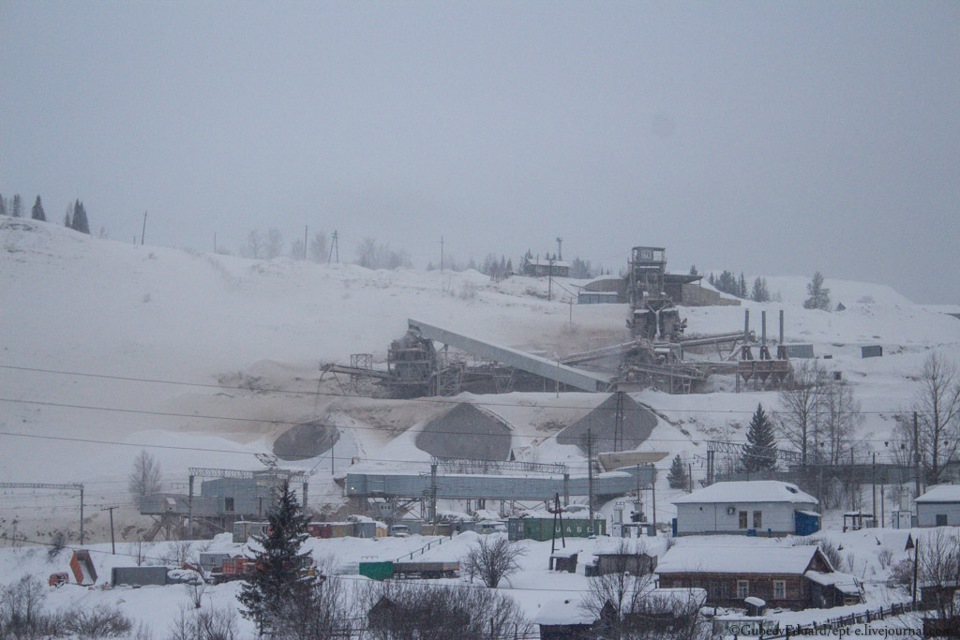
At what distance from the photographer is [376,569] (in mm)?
23906

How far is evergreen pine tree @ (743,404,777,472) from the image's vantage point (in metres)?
38.2

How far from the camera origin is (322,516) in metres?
35.8

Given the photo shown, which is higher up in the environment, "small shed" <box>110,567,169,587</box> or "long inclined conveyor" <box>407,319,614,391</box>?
"long inclined conveyor" <box>407,319,614,391</box>

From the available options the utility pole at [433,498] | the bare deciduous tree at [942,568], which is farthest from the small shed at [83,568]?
the bare deciduous tree at [942,568]

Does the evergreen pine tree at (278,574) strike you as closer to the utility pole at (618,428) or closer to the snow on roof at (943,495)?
the snow on roof at (943,495)

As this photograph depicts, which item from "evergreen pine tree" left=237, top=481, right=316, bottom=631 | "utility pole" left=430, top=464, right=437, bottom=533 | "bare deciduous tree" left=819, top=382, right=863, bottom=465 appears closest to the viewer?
"evergreen pine tree" left=237, top=481, right=316, bottom=631

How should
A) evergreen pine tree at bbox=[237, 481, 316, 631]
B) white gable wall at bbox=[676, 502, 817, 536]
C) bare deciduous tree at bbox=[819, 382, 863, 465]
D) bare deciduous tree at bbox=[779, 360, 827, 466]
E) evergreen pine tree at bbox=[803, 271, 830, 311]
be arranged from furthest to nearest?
evergreen pine tree at bbox=[803, 271, 830, 311] < bare deciduous tree at bbox=[779, 360, 827, 466] < bare deciduous tree at bbox=[819, 382, 863, 465] < white gable wall at bbox=[676, 502, 817, 536] < evergreen pine tree at bbox=[237, 481, 316, 631]

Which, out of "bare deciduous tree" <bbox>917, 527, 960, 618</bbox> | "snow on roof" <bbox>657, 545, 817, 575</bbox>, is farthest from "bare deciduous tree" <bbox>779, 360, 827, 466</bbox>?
"snow on roof" <bbox>657, 545, 817, 575</bbox>

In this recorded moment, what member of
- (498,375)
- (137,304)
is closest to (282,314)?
(137,304)

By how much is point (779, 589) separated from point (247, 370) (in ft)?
134

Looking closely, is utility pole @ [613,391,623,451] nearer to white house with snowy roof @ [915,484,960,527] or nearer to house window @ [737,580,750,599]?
white house with snowy roof @ [915,484,960,527]

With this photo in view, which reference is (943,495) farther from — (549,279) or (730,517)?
(549,279)

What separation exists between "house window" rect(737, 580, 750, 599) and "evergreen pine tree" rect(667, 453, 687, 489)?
50.3ft

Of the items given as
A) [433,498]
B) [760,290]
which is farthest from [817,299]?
[433,498]
